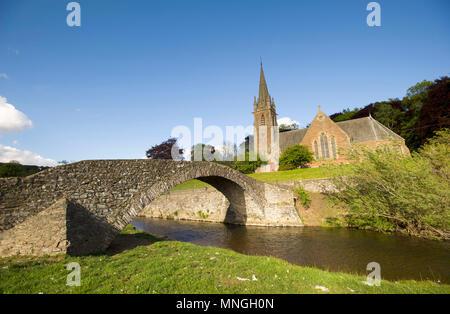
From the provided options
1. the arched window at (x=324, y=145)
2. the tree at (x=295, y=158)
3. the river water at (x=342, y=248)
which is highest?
the arched window at (x=324, y=145)

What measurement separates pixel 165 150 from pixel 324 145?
36.2 meters

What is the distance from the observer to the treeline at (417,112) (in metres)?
31.4

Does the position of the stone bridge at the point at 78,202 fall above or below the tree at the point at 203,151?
below

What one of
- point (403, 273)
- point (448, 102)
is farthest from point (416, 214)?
point (448, 102)

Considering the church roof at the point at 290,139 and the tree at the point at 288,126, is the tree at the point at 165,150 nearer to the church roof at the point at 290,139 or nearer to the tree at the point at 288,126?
the church roof at the point at 290,139

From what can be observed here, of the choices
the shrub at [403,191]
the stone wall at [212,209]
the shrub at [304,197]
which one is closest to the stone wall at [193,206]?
the stone wall at [212,209]

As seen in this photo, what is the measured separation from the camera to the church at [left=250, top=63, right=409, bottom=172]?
3899 centimetres

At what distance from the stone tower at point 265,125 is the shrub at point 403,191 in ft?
103

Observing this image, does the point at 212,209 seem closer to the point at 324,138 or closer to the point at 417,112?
the point at 324,138

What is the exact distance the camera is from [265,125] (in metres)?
49.6

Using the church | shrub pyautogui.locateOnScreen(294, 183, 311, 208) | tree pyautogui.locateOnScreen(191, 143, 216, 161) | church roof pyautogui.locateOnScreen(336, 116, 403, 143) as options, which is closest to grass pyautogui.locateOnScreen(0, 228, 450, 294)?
shrub pyautogui.locateOnScreen(294, 183, 311, 208)
